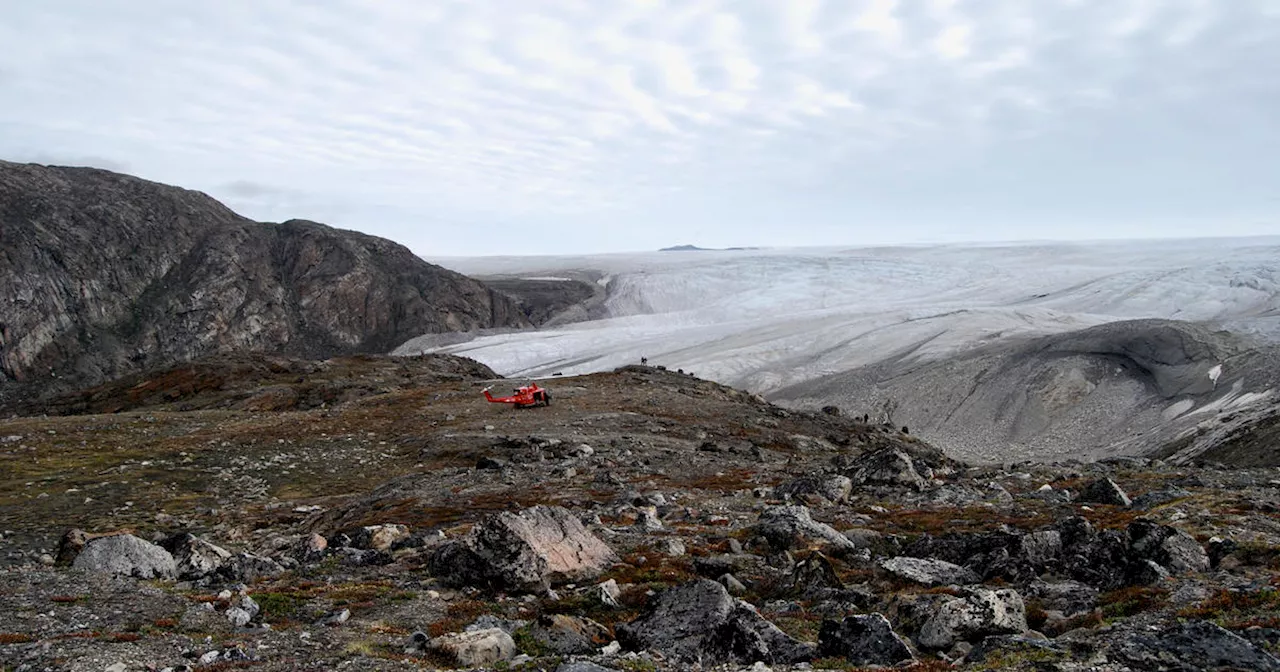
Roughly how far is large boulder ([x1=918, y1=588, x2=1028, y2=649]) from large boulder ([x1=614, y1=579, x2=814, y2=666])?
6.24 feet

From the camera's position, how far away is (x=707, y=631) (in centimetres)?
1206

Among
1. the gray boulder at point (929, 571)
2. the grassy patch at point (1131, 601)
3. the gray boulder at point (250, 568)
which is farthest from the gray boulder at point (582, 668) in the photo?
the gray boulder at point (250, 568)

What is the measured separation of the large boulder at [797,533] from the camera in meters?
19.1

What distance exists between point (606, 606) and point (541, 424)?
117ft

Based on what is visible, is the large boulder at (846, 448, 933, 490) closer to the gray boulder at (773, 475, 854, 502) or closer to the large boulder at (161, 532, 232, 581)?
the gray boulder at (773, 475, 854, 502)

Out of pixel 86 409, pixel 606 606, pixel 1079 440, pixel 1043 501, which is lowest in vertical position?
pixel 1079 440

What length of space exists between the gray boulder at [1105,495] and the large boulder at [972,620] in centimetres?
1444

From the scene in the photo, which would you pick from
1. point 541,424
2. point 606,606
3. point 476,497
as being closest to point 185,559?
point 606,606

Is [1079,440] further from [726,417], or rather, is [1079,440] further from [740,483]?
[740,483]

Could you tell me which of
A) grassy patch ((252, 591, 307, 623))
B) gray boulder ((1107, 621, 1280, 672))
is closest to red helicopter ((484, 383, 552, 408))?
grassy patch ((252, 591, 307, 623))

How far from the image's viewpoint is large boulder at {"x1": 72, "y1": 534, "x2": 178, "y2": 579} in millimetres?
16672

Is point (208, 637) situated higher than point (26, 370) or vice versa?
point (208, 637)

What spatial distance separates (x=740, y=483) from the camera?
3247 cm

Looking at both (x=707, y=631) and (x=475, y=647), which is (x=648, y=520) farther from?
(x=475, y=647)
